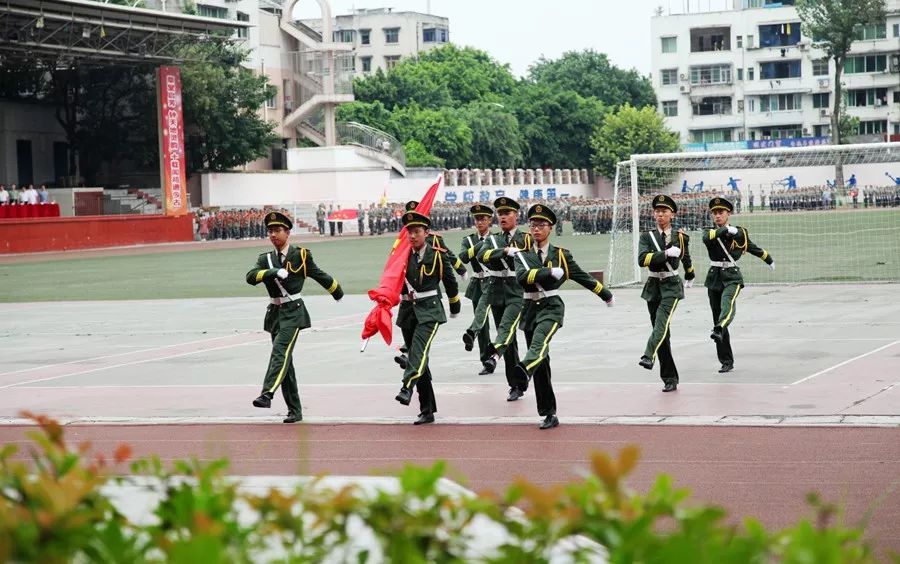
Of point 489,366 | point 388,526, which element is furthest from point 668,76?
point 388,526

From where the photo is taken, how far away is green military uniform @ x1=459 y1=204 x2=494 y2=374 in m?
14.7

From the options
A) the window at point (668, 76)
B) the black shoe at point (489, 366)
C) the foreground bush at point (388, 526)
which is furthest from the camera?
the window at point (668, 76)

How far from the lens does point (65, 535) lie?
3074 mm

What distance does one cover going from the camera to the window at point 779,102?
3556 inches

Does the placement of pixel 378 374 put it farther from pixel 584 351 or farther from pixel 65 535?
pixel 65 535

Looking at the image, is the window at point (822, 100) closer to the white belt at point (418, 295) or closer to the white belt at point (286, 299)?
the white belt at point (418, 295)

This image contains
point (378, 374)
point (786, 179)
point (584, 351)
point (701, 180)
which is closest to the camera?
point (378, 374)

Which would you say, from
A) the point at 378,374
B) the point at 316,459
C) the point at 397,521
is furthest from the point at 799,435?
the point at 397,521

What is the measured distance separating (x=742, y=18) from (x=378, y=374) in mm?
80954

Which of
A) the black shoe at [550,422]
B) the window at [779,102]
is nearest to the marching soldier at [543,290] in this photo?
the black shoe at [550,422]

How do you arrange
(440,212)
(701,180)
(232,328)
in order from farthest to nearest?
1. (440,212)
2. (701,180)
3. (232,328)

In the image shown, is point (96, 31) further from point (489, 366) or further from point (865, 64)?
point (865, 64)

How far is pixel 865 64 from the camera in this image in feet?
290

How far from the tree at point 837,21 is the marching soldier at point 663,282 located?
226 feet
